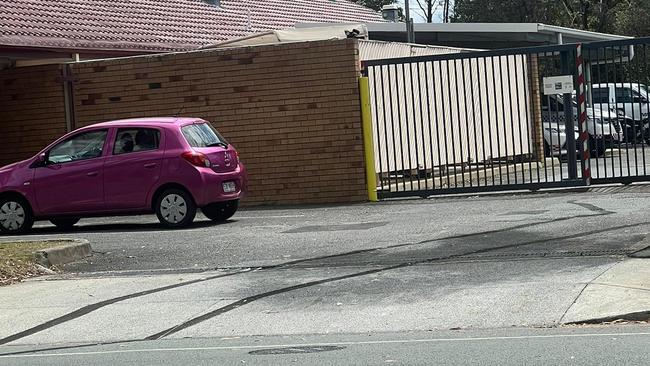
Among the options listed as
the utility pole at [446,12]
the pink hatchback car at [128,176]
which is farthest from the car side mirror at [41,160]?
the utility pole at [446,12]

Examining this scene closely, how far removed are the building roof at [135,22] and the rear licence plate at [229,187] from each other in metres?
5.95

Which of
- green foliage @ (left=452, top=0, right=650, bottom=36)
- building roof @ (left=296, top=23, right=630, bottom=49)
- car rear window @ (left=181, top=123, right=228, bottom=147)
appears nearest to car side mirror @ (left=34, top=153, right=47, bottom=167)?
car rear window @ (left=181, top=123, right=228, bottom=147)

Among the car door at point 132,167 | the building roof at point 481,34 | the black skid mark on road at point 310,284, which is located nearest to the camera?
the black skid mark on road at point 310,284

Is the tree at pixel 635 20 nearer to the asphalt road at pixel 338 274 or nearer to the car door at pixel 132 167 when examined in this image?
the asphalt road at pixel 338 274

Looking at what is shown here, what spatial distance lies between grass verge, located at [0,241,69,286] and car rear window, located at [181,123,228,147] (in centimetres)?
308

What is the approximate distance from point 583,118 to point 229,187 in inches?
231

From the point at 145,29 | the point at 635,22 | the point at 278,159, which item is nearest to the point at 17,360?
the point at 278,159

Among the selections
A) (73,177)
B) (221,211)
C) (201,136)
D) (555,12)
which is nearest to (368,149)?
(221,211)

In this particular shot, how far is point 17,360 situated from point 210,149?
7.87 meters

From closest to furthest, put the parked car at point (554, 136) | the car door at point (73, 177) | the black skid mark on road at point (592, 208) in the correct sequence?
the black skid mark on road at point (592, 208) < the car door at point (73, 177) < the parked car at point (554, 136)

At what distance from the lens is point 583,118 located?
17.8 metres

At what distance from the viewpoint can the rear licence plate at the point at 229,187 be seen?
16312 millimetres

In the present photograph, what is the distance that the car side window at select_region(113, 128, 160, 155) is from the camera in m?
16.3

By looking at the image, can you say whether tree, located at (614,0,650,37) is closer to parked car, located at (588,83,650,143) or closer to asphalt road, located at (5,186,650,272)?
parked car, located at (588,83,650,143)
